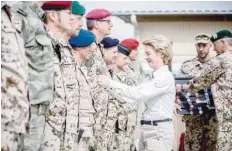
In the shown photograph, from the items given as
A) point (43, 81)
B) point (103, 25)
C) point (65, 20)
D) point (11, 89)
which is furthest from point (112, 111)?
point (11, 89)

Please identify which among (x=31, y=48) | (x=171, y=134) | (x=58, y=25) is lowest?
(x=171, y=134)

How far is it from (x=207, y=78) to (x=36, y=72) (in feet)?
8.33

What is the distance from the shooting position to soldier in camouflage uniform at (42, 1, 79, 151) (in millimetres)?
2492

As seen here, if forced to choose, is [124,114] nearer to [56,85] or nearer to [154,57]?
[154,57]

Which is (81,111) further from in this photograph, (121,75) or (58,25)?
(121,75)

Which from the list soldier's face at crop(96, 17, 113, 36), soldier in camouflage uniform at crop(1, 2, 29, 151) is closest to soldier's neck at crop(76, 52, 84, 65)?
soldier's face at crop(96, 17, 113, 36)

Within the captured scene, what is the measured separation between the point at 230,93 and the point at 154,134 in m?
1.13

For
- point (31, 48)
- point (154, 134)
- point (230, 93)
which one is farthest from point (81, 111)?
point (230, 93)

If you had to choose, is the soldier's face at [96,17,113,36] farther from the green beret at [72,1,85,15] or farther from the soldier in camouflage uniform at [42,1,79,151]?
the soldier in camouflage uniform at [42,1,79,151]

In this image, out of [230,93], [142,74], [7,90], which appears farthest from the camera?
[142,74]

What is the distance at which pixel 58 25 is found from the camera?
110 inches

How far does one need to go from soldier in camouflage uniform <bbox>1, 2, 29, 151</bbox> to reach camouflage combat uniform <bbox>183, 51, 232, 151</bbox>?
8.96 ft

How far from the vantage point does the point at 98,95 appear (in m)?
3.63

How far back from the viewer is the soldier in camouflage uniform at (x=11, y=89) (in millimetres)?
1685
